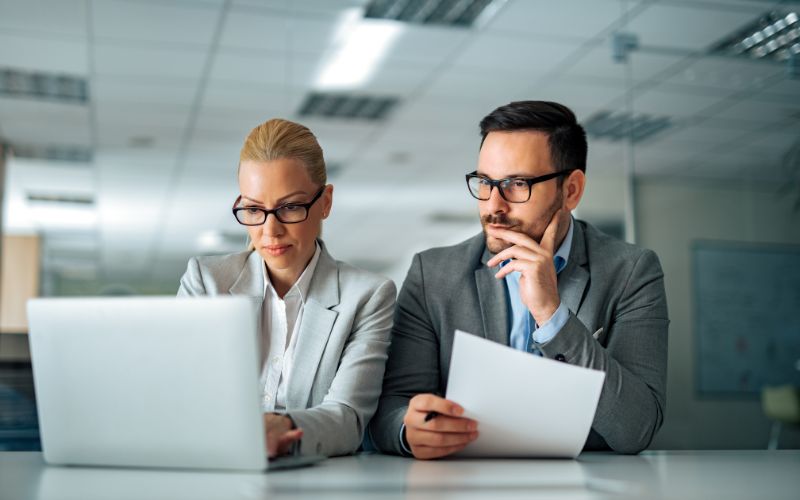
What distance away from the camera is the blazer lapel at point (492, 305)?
171cm

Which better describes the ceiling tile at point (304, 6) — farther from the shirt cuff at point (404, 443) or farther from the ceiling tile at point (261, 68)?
the shirt cuff at point (404, 443)

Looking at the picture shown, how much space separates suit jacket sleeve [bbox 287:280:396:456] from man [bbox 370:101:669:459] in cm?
7

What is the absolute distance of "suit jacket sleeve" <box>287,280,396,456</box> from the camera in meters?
1.36

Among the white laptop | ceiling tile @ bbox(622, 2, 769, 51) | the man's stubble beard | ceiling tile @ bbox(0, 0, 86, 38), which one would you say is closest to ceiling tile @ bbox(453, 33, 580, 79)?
ceiling tile @ bbox(622, 2, 769, 51)

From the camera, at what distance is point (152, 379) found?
3.59 feet

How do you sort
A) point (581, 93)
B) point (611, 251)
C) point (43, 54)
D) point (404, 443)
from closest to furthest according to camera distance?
1. point (404, 443)
2. point (611, 251)
3. point (43, 54)
4. point (581, 93)

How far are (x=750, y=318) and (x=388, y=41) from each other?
93.8 inches

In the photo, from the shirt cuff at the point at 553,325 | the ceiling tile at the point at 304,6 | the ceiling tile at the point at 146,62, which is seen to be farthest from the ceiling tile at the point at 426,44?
the shirt cuff at the point at 553,325

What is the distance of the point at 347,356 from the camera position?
1.57m

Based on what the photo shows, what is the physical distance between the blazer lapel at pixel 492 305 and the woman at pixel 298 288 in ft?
0.66

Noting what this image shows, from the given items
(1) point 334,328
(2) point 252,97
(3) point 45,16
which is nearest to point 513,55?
(2) point 252,97

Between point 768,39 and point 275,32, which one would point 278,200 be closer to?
point 275,32

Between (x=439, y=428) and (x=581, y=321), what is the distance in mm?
446

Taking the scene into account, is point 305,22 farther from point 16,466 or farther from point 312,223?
point 16,466
